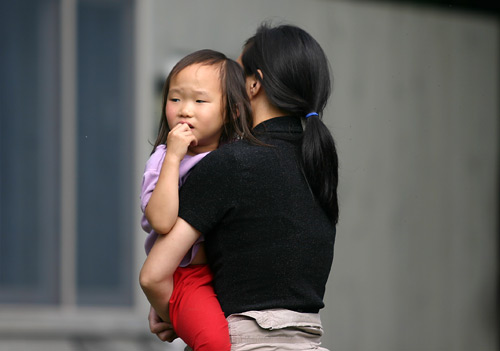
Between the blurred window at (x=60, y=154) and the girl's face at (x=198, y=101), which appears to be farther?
the blurred window at (x=60, y=154)

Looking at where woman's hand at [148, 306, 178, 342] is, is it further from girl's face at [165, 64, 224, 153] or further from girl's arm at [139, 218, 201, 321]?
girl's face at [165, 64, 224, 153]

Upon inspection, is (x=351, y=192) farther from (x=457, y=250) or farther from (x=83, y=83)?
(x=83, y=83)

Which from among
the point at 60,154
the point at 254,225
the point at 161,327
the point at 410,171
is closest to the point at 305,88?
the point at 254,225

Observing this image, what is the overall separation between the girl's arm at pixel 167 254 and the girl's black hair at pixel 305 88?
0.32 m

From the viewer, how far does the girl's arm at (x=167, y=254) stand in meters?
1.85

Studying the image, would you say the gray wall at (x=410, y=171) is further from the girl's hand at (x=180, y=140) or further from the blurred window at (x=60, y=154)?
the girl's hand at (x=180, y=140)

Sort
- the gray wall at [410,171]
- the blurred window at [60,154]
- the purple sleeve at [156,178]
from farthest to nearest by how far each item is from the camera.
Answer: the gray wall at [410,171], the blurred window at [60,154], the purple sleeve at [156,178]

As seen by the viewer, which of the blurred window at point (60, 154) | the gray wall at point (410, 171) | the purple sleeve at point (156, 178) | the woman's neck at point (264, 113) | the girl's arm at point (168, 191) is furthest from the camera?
the gray wall at point (410, 171)

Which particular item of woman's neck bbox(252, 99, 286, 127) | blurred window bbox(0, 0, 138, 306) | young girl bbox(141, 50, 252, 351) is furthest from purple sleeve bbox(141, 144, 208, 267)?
blurred window bbox(0, 0, 138, 306)

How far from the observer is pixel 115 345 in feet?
18.1

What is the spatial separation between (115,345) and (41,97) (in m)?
1.69

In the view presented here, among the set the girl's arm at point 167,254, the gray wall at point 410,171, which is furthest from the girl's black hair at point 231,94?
the gray wall at point 410,171

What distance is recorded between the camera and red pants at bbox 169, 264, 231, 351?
1.86m

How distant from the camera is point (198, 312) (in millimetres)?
1876
